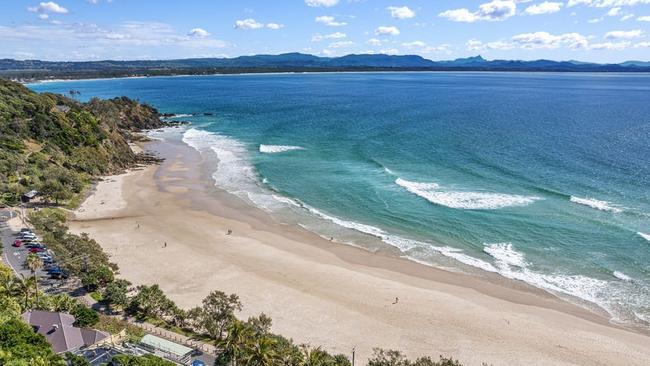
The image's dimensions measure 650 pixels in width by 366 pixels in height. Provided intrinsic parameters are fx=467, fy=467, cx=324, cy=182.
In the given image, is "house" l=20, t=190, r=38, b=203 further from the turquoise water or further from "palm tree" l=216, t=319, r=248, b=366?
"palm tree" l=216, t=319, r=248, b=366

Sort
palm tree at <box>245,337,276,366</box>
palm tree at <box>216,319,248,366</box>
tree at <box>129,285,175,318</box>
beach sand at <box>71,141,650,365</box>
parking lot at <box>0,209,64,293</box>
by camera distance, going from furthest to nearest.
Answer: parking lot at <box>0,209,64,293</box>
tree at <box>129,285,175,318</box>
beach sand at <box>71,141,650,365</box>
palm tree at <box>216,319,248,366</box>
palm tree at <box>245,337,276,366</box>

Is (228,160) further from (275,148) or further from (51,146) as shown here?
(51,146)

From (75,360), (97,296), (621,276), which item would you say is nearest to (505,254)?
(621,276)

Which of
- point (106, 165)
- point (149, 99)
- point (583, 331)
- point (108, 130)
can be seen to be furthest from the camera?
point (149, 99)

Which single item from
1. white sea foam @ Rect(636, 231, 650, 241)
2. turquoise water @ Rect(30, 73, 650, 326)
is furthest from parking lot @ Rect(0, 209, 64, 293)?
white sea foam @ Rect(636, 231, 650, 241)

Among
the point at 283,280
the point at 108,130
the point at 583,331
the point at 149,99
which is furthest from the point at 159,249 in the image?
the point at 149,99

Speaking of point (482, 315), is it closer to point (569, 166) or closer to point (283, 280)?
point (283, 280)
